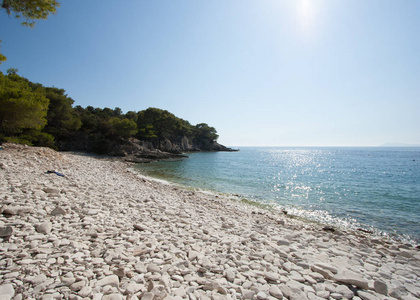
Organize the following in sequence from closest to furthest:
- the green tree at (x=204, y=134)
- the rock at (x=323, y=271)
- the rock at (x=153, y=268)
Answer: the rock at (x=153, y=268) → the rock at (x=323, y=271) → the green tree at (x=204, y=134)

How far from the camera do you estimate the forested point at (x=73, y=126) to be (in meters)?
18.5

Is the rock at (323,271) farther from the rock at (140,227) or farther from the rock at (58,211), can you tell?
the rock at (58,211)

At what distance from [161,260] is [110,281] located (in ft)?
3.81

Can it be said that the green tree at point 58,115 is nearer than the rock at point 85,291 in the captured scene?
No

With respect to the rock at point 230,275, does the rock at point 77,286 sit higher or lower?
higher

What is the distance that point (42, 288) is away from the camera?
2.89m

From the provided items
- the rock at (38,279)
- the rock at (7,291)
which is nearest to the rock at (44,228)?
the rock at (38,279)

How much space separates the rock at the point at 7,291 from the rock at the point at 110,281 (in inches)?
43.1

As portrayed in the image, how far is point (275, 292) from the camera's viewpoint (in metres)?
3.55

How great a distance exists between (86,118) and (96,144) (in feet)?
34.1

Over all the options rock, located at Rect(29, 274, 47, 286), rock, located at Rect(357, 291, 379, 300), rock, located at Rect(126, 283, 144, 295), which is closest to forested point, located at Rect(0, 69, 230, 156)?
rock, located at Rect(29, 274, 47, 286)

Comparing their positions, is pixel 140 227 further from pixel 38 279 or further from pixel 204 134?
pixel 204 134

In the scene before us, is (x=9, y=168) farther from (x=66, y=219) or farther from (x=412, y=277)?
(x=412, y=277)

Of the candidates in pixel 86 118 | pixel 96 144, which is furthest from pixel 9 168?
pixel 86 118
